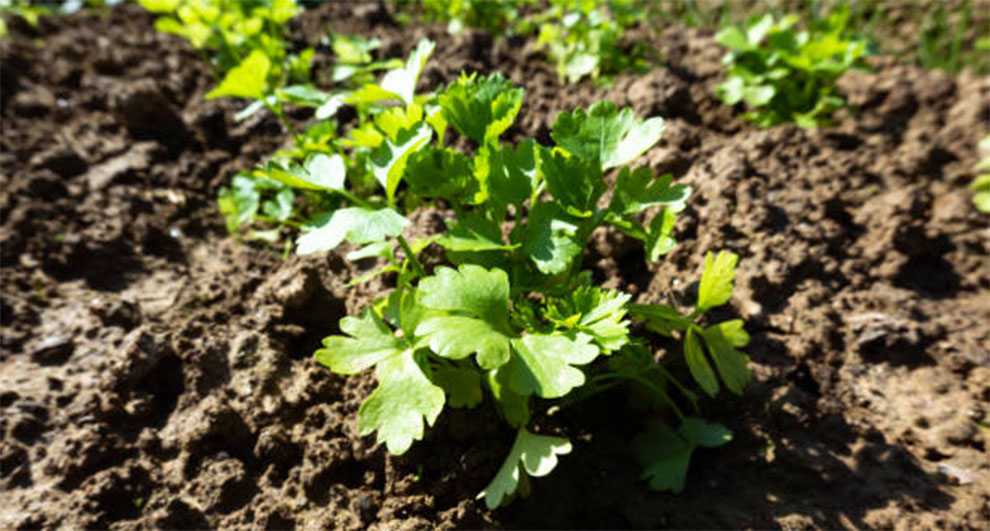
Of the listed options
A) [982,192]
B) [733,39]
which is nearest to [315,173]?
[733,39]

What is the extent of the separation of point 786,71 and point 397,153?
66.8 inches

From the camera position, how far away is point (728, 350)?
1.52 meters

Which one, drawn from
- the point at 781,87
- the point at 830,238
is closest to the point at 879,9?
the point at 781,87

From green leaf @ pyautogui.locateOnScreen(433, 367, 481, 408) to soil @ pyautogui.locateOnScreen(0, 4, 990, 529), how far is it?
0.12m

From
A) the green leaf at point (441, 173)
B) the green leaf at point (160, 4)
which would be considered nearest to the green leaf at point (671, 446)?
the green leaf at point (441, 173)

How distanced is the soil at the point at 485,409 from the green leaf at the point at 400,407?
0.25 m

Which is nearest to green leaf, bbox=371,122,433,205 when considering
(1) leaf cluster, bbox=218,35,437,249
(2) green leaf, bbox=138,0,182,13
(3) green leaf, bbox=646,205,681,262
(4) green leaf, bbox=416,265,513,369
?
(1) leaf cluster, bbox=218,35,437,249

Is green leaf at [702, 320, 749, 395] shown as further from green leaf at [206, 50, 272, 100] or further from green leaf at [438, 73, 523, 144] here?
green leaf at [206, 50, 272, 100]

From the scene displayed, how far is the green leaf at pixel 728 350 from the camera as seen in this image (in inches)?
59.3

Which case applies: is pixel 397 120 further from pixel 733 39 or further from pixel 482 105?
pixel 733 39

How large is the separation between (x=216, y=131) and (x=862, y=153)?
233 cm

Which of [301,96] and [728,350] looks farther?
[301,96]

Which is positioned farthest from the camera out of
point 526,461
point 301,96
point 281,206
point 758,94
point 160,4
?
point 160,4

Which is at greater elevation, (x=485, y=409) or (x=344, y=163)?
(x=344, y=163)
